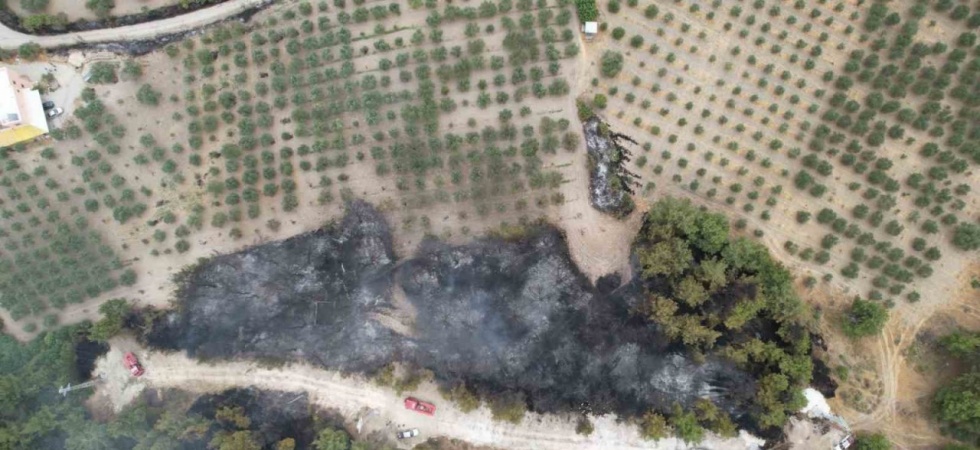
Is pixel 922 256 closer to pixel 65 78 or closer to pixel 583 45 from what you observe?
pixel 583 45

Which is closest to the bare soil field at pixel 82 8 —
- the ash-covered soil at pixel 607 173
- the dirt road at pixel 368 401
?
the dirt road at pixel 368 401

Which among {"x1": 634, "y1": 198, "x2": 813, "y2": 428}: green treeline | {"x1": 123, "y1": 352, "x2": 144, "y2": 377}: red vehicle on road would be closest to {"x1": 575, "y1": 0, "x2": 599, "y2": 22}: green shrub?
{"x1": 634, "y1": 198, "x2": 813, "y2": 428}: green treeline

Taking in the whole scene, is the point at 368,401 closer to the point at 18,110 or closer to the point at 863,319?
the point at 18,110

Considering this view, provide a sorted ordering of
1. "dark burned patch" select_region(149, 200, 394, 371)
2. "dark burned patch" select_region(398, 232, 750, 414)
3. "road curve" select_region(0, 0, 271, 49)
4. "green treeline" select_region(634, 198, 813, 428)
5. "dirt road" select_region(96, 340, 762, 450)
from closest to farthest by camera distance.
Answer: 1. "green treeline" select_region(634, 198, 813, 428)
2. "dark burned patch" select_region(398, 232, 750, 414)
3. "dirt road" select_region(96, 340, 762, 450)
4. "dark burned patch" select_region(149, 200, 394, 371)
5. "road curve" select_region(0, 0, 271, 49)

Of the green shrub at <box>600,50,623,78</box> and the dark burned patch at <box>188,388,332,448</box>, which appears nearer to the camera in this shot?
the dark burned patch at <box>188,388,332,448</box>

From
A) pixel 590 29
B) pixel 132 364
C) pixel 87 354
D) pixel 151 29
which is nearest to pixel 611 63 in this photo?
pixel 590 29

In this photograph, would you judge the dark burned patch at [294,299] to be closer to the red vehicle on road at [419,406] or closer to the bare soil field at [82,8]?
the red vehicle on road at [419,406]

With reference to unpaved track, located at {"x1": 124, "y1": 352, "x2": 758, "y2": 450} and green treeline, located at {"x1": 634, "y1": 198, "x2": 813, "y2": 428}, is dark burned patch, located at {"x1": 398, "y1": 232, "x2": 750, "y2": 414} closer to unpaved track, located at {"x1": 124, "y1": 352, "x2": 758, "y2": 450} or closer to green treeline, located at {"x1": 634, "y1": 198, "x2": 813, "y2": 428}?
green treeline, located at {"x1": 634, "y1": 198, "x2": 813, "y2": 428}
